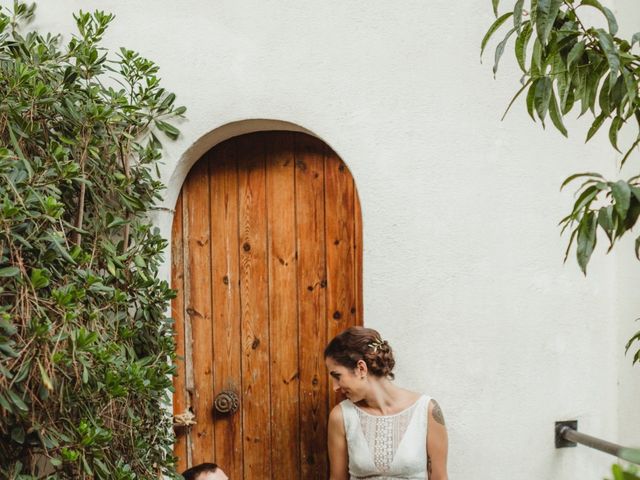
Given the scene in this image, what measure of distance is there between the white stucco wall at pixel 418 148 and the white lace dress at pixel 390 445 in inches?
→ 7.8

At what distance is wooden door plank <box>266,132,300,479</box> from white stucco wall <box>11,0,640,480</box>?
11.9 inches

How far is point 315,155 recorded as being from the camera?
9.86ft

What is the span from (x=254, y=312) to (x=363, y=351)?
0.65 meters

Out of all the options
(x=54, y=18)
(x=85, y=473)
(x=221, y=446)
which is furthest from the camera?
(x=221, y=446)

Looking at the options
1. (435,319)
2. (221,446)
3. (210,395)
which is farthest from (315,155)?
(221,446)

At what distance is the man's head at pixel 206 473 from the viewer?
2582 millimetres

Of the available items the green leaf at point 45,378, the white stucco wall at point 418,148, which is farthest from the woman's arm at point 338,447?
the green leaf at point 45,378

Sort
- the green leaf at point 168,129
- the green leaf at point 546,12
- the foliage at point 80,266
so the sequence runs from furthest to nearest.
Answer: the green leaf at point 168,129 < the foliage at point 80,266 < the green leaf at point 546,12

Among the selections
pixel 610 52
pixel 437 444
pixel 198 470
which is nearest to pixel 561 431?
pixel 437 444

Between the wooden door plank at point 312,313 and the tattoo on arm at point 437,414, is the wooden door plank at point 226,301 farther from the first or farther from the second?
the tattoo on arm at point 437,414

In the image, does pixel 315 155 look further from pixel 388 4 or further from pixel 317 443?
pixel 317 443

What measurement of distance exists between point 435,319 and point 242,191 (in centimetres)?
108

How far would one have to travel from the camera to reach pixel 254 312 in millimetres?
3014

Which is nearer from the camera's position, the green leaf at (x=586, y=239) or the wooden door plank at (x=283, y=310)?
the green leaf at (x=586, y=239)
